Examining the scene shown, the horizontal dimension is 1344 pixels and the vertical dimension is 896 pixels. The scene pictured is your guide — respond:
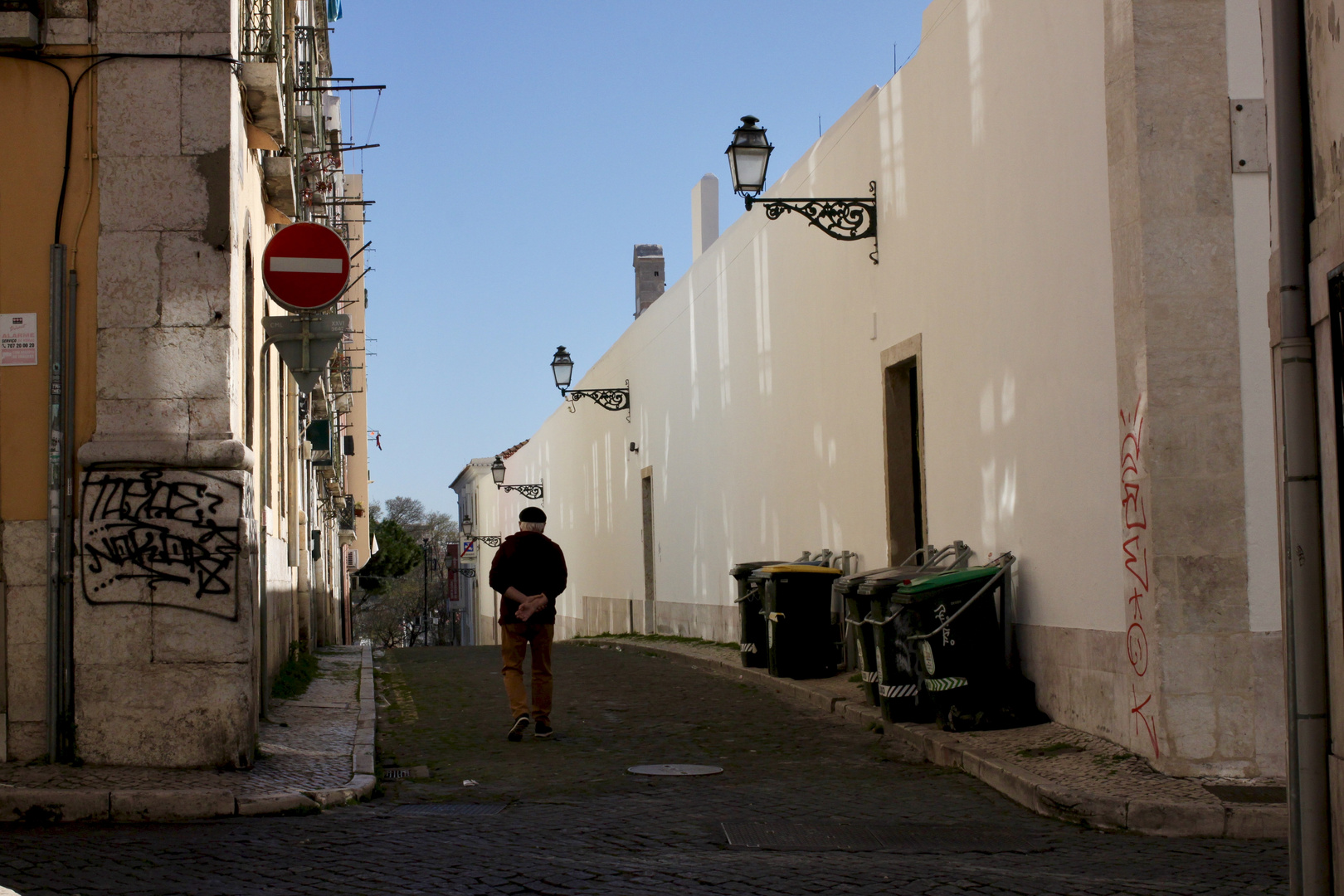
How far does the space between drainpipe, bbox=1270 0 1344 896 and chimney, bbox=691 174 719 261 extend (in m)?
20.2

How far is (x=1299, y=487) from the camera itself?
392 cm

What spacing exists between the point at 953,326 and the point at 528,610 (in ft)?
12.6

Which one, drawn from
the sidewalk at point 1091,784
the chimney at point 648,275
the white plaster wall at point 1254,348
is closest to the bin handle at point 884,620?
the sidewalk at point 1091,784

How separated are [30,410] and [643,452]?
17.8m

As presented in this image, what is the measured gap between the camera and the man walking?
977cm

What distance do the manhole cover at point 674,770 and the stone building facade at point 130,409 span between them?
2.16m

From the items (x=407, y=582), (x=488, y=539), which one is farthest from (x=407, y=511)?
(x=488, y=539)

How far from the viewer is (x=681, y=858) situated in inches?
229

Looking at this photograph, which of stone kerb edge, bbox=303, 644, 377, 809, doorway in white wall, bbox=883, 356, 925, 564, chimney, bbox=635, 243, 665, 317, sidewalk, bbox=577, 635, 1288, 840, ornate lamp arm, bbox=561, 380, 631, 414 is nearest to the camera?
sidewalk, bbox=577, 635, 1288, 840

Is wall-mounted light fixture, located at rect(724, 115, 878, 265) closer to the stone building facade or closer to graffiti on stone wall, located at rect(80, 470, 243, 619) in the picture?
the stone building facade

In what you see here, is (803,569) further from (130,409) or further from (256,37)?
(130,409)

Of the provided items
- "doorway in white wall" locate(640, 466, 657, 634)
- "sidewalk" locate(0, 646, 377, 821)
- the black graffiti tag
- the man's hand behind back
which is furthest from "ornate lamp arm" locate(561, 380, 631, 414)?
the black graffiti tag

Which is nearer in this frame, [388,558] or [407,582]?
[388,558]

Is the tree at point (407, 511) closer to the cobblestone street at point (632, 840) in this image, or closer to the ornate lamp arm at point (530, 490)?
the ornate lamp arm at point (530, 490)
